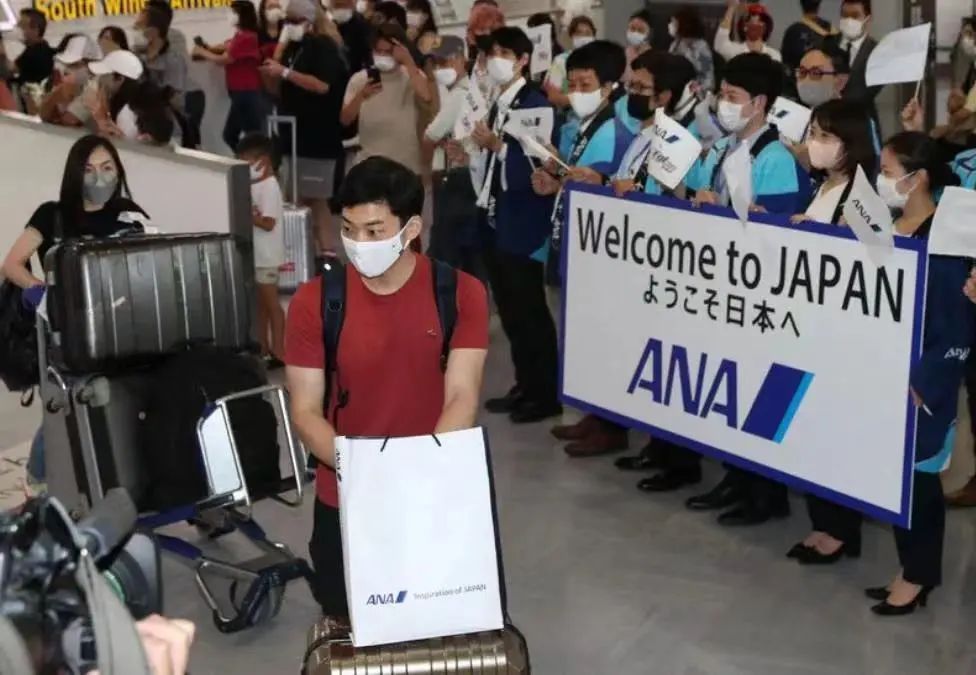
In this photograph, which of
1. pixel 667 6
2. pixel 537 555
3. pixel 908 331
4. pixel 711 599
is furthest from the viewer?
pixel 667 6

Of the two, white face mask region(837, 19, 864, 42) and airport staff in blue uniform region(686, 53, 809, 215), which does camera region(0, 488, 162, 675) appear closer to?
airport staff in blue uniform region(686, 53, 809, 215)

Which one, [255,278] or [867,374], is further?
[255,278]

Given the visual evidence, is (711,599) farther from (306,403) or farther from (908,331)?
(306,403)

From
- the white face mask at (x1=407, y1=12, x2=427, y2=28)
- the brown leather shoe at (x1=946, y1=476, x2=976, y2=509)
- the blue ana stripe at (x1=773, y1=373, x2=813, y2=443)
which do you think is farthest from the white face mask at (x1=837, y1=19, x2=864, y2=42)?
the blue ana stripe at (x1=773, y1=373, x2=813, y2=443)

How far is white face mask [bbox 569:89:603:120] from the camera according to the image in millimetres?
6124

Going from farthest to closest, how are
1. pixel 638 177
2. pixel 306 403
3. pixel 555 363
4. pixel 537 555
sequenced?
pixel 555 363
pixel 638 177
pixel 537 555
pixel 306 403

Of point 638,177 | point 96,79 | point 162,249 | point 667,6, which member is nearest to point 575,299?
point 638,177

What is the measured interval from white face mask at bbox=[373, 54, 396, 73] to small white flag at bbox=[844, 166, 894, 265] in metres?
4.45

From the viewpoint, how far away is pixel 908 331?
4.47m

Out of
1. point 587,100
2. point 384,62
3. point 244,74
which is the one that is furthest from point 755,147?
point 244,74

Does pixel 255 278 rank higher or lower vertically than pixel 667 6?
lower

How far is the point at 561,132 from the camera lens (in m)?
6.63

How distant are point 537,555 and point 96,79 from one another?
4421 millimetres

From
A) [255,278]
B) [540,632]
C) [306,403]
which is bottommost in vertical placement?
[540,632]
